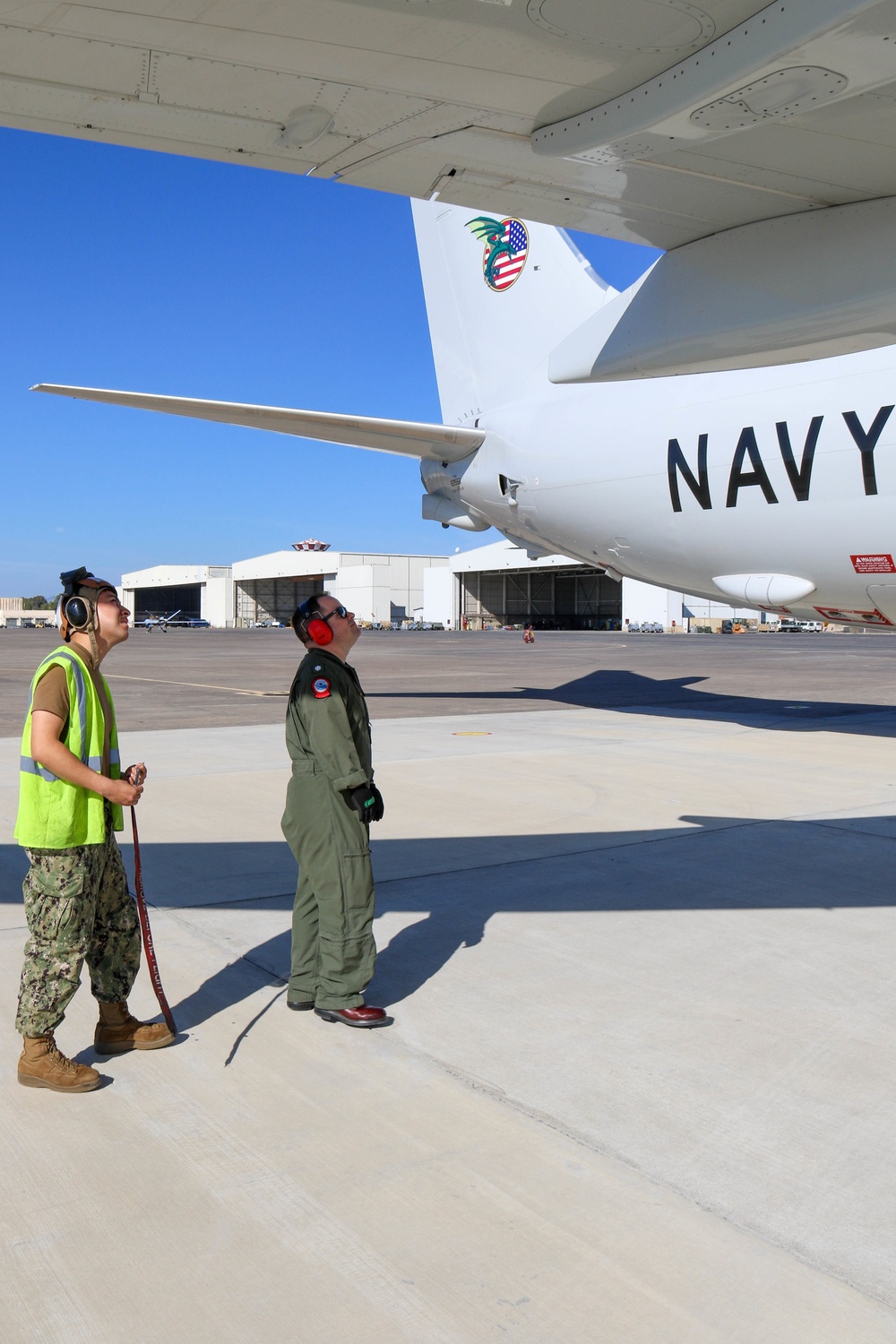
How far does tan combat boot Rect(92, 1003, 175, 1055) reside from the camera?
414 centimetres

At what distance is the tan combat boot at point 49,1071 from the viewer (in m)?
3.79

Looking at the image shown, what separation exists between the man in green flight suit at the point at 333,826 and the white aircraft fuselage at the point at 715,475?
8.85 m

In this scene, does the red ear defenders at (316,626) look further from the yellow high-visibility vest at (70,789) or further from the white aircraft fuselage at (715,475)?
the white aircraft fuselage at (715,475)

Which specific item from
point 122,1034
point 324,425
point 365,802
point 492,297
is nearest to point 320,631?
point 365,802

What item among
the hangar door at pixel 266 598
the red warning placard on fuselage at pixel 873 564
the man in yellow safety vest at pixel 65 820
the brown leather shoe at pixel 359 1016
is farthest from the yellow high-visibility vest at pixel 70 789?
the hangar door at pixel 266 598

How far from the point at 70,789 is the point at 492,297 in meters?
15.5

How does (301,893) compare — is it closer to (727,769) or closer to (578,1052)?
(578,1052)

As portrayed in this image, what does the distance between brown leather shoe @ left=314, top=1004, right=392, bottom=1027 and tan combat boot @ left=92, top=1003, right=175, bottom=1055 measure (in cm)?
67

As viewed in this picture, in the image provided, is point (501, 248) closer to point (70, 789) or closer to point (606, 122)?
point (606, 122)

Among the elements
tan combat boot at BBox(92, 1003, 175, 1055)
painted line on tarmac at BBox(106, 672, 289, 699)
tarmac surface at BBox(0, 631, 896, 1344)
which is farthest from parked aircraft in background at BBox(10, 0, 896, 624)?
painted line on tarmac at BBox(106, 672, 289, 699)

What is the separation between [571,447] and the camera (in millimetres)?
15016

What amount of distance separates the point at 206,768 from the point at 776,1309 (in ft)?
30.8

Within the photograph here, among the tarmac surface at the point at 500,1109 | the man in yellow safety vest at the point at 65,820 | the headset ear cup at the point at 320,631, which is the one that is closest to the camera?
the tarmac surface at the point at 500,1109

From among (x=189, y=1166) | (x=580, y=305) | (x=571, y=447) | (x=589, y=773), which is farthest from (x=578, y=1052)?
(x=580, y=305)
